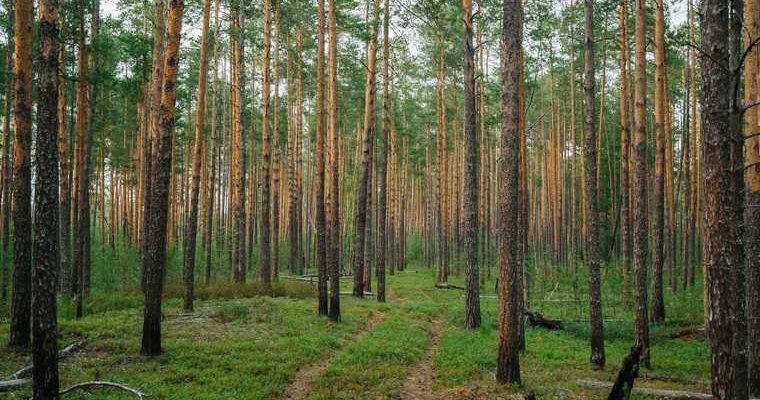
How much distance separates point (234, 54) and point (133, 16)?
527cm

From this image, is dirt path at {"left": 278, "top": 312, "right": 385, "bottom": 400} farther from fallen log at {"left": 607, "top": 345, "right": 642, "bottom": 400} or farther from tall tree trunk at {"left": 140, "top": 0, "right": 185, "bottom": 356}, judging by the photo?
fallen log at {"left": 607, "top": 345, "right": 642, "bottom": 400}

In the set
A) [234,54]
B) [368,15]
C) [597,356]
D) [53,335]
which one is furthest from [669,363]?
[234,54]

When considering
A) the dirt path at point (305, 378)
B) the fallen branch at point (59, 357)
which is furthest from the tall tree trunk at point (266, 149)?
the fallen branch at point (59, 357)

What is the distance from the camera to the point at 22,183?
8.34 m

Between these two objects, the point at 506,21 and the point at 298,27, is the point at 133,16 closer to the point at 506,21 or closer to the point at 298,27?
the point at 298,27

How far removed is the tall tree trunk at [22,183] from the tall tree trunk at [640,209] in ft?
37.1

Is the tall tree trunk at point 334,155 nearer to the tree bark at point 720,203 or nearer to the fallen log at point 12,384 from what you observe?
the fallen log at point 12,384

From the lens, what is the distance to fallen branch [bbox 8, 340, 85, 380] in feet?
21.6

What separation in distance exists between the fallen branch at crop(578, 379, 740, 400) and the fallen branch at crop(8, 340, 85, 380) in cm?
875

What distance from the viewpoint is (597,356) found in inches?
366

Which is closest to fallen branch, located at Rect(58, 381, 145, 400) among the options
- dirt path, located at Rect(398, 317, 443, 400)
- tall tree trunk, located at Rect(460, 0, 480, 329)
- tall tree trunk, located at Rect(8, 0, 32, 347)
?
tall tree trunk, located at Rect(8, 0, 32, 347)

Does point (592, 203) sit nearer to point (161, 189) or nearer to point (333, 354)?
point (333, 354)

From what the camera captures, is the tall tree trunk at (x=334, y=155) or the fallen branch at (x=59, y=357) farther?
the tall tree trunk at (x=334, y=155)

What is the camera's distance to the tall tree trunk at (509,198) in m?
7.57
